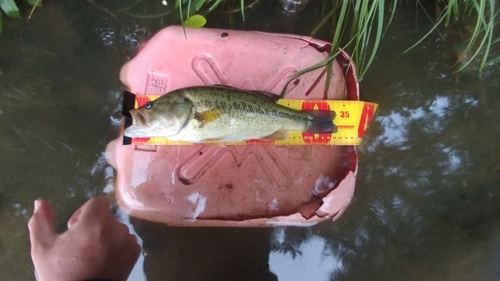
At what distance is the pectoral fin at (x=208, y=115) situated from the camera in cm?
213

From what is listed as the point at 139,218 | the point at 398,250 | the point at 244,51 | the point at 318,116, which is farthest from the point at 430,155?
the point at 139,218

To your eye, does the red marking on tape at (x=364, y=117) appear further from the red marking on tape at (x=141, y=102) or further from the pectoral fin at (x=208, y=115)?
the red marking on tape at (x=141, y=102)

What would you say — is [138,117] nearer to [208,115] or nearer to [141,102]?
[208,115]

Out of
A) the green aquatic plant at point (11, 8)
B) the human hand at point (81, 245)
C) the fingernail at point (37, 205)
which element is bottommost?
the human hand at point (81, 245)

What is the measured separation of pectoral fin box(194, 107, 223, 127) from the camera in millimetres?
2127

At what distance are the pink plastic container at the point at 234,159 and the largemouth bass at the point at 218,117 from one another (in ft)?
1.30

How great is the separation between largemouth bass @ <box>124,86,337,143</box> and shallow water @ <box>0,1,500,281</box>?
0.95m

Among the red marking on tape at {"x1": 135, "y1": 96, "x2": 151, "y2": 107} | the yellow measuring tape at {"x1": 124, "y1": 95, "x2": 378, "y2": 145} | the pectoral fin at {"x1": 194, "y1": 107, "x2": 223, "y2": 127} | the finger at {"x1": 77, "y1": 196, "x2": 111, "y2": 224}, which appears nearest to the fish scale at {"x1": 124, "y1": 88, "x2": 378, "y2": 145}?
the yellow measuring tape at {"x1": 124, "y1": 95, "x2": 378, "y2": 145}

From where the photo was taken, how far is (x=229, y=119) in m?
2.21

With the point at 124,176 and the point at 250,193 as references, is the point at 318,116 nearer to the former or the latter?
the point at 250,193

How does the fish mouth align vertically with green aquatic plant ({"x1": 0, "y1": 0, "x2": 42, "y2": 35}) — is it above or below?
below

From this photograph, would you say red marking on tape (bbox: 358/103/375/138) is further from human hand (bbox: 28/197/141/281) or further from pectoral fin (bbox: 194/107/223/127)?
human hand (bbox: 28/197/141/281)

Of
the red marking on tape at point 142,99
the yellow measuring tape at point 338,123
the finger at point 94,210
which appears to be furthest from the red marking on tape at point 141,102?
the yellow measuring tape at point 338,123

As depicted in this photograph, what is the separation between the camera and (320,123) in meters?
2.50
